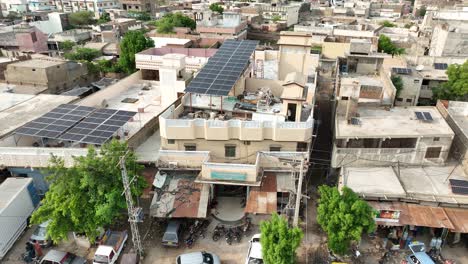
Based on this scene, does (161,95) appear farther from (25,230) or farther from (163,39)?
(163,39)

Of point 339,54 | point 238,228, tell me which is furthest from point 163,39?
point 238,228

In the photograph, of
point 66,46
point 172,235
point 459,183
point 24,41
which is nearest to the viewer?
point 172,235

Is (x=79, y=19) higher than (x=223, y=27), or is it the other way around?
(x=223, y=27)

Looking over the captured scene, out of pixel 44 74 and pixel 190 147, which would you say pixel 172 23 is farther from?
pixel 190 147

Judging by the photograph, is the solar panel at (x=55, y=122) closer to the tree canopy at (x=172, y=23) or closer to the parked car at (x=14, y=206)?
the parked car at (x=14, y=206)

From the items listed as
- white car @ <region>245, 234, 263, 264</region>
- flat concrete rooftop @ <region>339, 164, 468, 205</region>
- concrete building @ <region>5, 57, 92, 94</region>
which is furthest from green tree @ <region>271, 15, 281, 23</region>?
white car @ <region>245, 234, 263, 264</region>

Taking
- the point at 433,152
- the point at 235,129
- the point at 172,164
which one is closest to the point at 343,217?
the point at 235,129

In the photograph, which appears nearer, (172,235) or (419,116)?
(172,235)
